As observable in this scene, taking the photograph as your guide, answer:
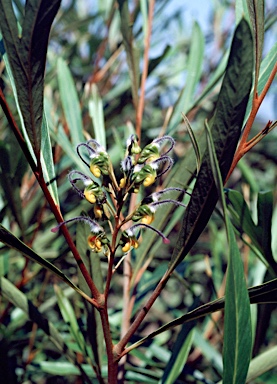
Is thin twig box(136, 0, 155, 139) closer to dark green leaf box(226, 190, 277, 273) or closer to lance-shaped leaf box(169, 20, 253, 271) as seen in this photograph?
dark green leaf box(226, 190, 277, 273)

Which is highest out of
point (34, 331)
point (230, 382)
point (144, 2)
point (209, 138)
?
point (144, 2)

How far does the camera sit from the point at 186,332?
87 cm

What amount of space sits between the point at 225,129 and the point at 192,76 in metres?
0.71

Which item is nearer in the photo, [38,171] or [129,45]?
[38,171]

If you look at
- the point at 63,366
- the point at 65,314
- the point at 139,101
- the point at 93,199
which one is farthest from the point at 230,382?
the point at 139,101

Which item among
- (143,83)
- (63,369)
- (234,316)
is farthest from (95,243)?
(143,83)

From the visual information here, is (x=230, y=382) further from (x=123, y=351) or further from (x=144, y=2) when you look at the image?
(x=144, y=2)

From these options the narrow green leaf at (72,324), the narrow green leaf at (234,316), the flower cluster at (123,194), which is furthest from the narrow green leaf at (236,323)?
the narrow green leaf at (72,324)

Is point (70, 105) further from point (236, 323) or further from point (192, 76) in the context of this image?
point (236, 323)

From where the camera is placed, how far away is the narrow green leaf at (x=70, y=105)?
104cm

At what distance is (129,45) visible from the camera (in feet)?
3.39

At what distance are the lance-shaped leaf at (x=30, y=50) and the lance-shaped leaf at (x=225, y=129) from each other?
0.19m

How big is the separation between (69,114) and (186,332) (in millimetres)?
522

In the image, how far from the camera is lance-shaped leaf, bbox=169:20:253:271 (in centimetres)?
46
